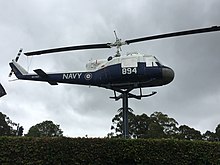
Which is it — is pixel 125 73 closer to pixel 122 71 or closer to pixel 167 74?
pixel 122 71

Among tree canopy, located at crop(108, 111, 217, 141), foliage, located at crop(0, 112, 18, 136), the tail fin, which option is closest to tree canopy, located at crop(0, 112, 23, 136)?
foliage, located at crop(0, 112, 18, 136)

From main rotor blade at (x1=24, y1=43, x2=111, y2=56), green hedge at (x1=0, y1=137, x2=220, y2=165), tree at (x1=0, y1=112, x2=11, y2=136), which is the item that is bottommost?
green hedge at (x1=0, y1=137, x2=220, y2=165)

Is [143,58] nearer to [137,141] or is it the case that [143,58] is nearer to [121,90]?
[121,90]

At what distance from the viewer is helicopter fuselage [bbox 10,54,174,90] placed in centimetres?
1944

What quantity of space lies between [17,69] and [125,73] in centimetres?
810

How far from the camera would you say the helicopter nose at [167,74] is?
19.6 meters

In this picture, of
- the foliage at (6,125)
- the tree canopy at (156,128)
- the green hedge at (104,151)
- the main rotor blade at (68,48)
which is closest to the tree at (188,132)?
the tree canopy at (156,128)

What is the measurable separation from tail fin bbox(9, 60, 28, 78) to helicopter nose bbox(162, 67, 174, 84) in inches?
368

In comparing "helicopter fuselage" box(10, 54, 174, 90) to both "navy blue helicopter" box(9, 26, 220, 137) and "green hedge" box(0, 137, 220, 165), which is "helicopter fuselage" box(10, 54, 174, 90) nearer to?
"navy blue helicopter" box(9, 26, 220, 137)

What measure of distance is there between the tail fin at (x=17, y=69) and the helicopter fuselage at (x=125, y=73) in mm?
2113

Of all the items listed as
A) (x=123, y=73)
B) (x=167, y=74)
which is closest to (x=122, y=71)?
(x=123, y=73)

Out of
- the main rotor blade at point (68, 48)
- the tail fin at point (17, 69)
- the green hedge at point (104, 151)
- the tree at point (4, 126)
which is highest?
the tree at point (4, 126)

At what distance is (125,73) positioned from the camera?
1950 centimetres

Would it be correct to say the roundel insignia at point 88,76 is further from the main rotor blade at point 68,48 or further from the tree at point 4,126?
the tree at point 4,126
